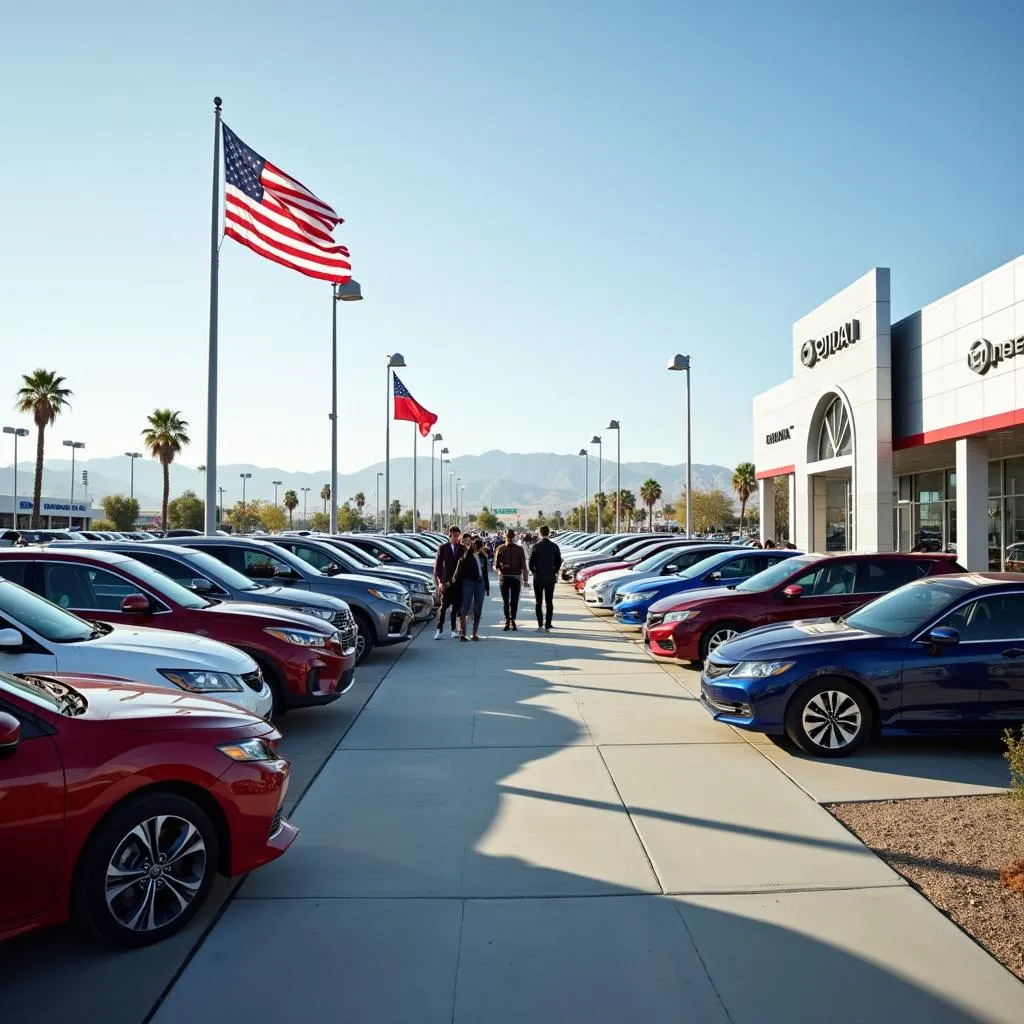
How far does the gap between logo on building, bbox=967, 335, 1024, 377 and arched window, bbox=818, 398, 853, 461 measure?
602 centimetres

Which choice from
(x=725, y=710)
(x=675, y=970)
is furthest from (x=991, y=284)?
(x=675, y=970)

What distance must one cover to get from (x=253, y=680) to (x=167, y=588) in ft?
8.24

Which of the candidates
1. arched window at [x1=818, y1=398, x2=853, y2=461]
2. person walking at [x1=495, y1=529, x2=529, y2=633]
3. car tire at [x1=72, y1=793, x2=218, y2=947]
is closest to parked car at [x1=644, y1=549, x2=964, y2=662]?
person walking at [x1=495, y1=529, x2=529, y2=633]

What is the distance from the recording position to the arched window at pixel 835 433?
27.8m

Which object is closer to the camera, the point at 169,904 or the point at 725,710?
the point at 169,904

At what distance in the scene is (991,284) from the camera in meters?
20.4

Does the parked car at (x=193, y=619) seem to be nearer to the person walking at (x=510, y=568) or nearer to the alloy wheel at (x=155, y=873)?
the alloy wheel at (x=155, y=873)

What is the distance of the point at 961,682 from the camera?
25.5 feet

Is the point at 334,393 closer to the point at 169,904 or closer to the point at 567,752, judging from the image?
the point at 567,752

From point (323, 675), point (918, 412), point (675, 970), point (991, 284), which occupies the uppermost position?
point (991, 284)

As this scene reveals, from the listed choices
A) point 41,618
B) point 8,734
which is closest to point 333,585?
point 41,618

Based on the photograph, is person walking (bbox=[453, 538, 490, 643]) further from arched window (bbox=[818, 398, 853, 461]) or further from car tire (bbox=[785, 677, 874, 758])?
arched window (bbox=[818, 398, 853, 461])

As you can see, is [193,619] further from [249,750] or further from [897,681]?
[897,681]

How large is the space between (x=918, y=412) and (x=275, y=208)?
53.4 feet
